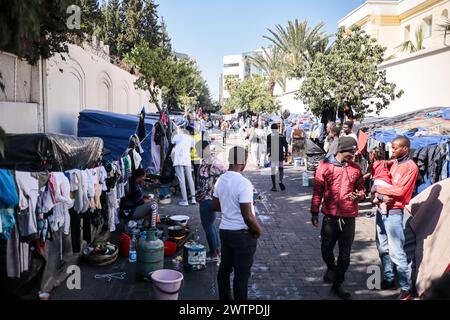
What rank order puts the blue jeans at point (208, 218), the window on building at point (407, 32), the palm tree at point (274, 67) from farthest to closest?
the palm tree at point (274, 67)
the window on building at point (407, 32)
the blue jeans at point (208, 218)

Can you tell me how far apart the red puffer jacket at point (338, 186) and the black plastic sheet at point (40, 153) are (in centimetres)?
336

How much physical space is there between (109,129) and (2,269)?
4824 mm

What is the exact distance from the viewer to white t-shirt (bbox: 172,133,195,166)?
9422 mm

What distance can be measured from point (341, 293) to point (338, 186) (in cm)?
137

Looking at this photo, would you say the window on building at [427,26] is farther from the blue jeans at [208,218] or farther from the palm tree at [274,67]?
the palm tree at [274,67]

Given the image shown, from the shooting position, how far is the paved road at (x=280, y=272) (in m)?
4.93

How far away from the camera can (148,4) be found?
30.5 m

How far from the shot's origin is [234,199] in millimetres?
4070

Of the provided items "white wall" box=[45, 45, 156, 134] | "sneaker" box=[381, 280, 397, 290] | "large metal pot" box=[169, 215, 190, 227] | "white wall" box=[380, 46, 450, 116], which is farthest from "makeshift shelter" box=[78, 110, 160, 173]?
"white wall" box=[380, 46, 450, 116]

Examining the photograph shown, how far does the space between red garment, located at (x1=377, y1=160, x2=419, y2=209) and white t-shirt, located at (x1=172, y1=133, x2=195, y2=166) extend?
558 cm

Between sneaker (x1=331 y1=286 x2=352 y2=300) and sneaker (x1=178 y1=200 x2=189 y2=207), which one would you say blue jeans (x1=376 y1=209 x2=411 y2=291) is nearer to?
sneaker (x1=331 y1=286 x2=352 y2=300)

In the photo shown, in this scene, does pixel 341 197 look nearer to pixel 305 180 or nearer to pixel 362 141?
pixel 362 141

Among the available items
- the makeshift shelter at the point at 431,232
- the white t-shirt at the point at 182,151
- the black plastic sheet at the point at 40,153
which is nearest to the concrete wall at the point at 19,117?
the black plastic sheet at the point at 40,153
